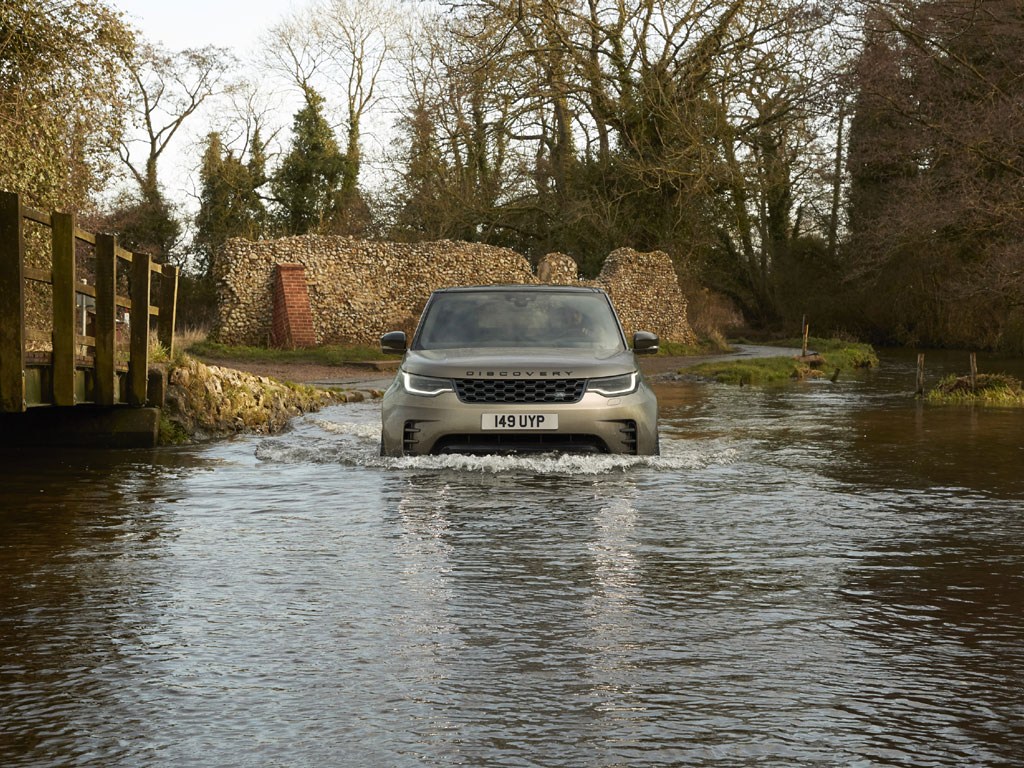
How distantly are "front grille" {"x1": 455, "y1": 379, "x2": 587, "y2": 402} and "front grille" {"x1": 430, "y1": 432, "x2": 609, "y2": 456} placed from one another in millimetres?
309

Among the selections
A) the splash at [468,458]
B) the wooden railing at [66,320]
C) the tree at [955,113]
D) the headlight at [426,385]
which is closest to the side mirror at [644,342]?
the splash at [468,458]

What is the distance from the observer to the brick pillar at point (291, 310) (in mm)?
43691

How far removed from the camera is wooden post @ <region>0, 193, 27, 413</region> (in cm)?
1276

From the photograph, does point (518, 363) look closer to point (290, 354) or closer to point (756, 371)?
point (756, 371)

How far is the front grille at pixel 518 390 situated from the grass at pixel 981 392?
44.2ft

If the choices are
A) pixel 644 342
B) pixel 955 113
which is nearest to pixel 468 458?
pixel 644 342

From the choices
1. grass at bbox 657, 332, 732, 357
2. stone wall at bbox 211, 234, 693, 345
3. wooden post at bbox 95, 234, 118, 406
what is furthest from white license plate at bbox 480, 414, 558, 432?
grass at bbox 657, 332, 732, 357

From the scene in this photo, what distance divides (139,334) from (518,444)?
18.8ft

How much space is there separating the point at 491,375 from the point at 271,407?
7.76 meters

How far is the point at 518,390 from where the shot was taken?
38.5ft

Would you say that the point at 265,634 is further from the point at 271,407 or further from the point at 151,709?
the point at 271,407

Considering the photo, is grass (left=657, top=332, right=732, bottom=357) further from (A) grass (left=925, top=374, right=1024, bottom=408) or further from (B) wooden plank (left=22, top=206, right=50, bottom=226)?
(B) wooden plank (left=22, top=206, right=50, bottom=226)

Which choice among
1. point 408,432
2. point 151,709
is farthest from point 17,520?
point 151,709

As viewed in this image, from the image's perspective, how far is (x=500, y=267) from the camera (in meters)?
48.5
